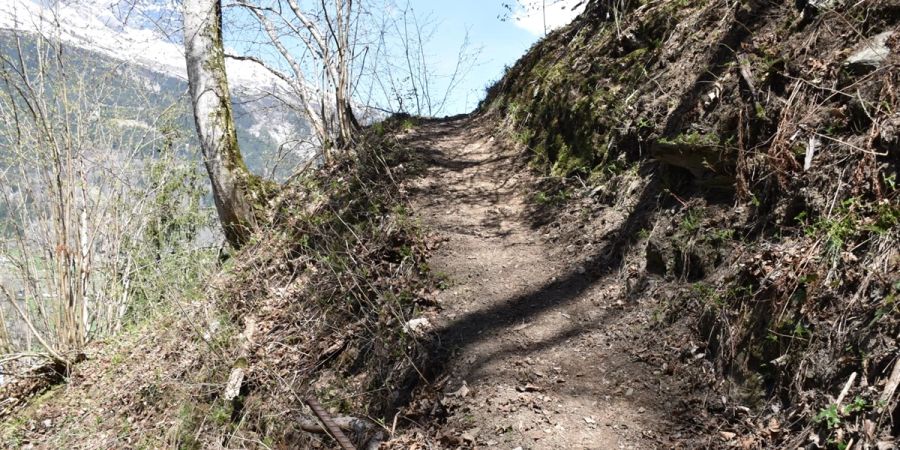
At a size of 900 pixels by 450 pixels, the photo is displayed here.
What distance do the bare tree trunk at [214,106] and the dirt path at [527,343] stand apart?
2.21 meters

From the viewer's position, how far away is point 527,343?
11.8 feet

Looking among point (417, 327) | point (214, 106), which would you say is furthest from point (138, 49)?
point (417, 327)

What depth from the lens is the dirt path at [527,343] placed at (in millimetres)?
2898

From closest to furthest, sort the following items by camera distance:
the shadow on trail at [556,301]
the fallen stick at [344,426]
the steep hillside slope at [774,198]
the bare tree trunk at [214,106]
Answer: the steep hillside slope at [774,198], the fallen stick at [344,426], the shadow on trail at [556,301], the bare tree trunk at [214,106]

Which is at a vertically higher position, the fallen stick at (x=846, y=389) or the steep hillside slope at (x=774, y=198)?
the steep hillside slope at (x=774, y=198)

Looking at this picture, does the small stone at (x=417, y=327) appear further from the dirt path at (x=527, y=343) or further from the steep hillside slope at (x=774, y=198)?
the steep hillside slope at (x=774, y=198)

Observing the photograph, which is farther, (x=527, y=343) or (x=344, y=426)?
(x=527, y=343)

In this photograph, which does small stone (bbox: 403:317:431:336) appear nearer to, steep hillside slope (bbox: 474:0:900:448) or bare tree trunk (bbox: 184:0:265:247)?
steep hillside slope (bbox: 474:0:900:448)

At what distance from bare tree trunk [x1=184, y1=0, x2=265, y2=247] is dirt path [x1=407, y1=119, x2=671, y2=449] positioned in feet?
7.25

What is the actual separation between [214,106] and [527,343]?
459 centimetres


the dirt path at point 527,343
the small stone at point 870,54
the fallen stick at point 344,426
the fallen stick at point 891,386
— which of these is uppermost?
the small stone at point 870,54

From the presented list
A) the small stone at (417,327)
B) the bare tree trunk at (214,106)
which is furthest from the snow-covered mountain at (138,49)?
the small stone at (417,327)

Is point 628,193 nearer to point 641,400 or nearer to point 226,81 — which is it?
point 641,400

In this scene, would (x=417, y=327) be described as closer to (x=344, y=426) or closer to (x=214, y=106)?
(x=344, y=426)
